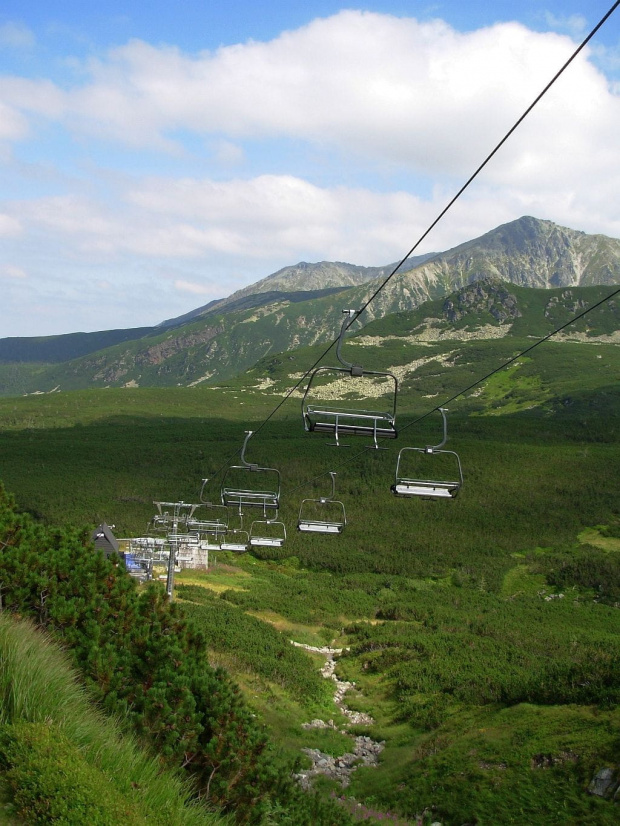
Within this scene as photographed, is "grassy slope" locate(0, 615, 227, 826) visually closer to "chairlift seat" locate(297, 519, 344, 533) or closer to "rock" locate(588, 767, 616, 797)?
"rock" locate(588, 767, 616, 797)

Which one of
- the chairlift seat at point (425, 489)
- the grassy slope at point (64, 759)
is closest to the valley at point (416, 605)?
the grassy slope at point (64, 759)

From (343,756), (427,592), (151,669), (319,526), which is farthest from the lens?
(427,592)

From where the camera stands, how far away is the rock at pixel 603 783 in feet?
59.6

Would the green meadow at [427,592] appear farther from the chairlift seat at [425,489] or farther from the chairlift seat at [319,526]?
the chairlift seat at [425,489]

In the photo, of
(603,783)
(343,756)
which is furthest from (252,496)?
(603,783)

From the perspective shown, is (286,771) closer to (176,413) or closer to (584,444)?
(584,444)

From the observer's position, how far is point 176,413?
197m

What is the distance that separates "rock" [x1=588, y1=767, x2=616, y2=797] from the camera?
18172mm

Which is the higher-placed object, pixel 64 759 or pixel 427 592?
pixel 64 759

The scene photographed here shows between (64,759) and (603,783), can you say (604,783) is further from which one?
(64,759)

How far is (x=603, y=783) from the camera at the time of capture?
18.4 meters

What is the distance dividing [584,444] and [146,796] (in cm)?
13513

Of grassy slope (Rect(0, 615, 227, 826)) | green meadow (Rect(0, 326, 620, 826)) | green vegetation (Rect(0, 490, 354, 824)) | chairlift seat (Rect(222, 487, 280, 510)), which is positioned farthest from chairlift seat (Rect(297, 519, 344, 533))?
grassy slope (Rect(0, 615, 227, 826))

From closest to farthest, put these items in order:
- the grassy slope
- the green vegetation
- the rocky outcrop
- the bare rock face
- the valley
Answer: the grassy slope → the green vegetation → the bare rock face → the valley → the rocky outcrop
